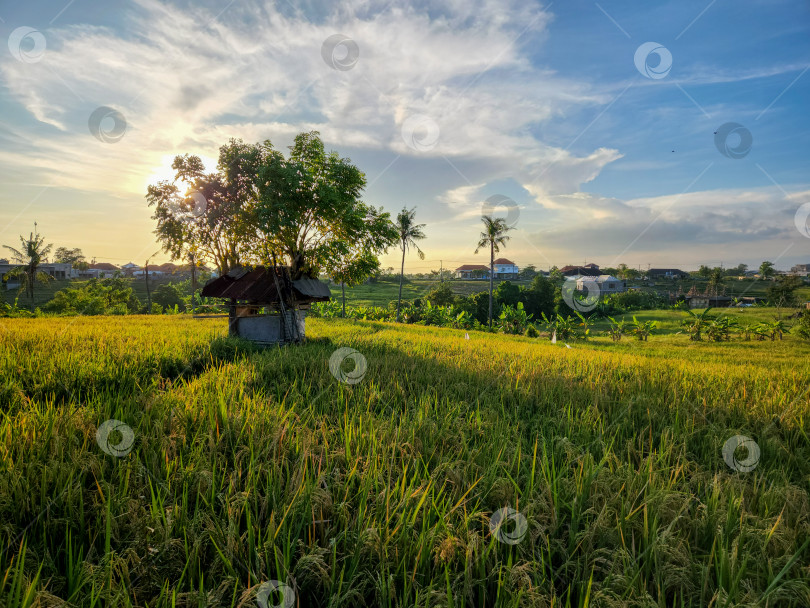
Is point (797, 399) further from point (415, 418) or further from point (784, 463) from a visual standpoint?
point (415, 418)

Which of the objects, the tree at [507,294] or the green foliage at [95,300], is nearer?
the green foliage at [95,300]

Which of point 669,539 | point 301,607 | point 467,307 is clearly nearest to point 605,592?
point 669,539

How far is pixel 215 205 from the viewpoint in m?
12.3

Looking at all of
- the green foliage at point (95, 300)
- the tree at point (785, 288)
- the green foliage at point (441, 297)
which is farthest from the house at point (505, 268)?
the green foliage at point (95, 300)

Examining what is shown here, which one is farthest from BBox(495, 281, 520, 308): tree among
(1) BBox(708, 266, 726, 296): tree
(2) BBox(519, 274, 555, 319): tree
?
(1) BBox(708, 266, 726, 296): tree

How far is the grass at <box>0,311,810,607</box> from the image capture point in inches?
83.6
